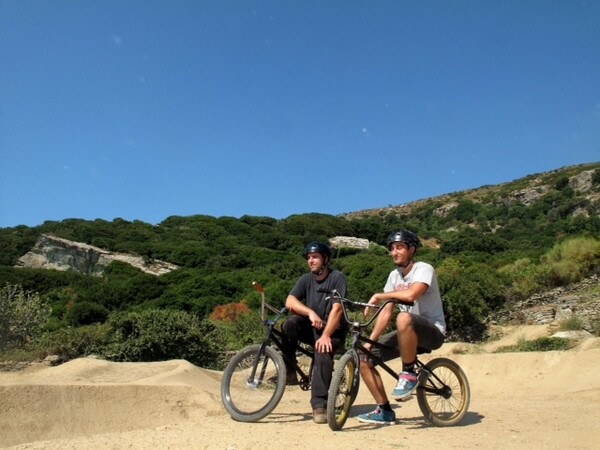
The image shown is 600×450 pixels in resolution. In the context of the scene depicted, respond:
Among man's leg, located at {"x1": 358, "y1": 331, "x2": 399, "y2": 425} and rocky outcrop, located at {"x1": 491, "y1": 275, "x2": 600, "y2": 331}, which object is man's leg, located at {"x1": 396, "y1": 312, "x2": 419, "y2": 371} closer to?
man's leg, located at {"x1": 358, "y1": 331, "x2": 399, "y2": 425}

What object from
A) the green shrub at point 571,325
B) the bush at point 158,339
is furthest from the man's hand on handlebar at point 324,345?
the green shrub at point 571,325

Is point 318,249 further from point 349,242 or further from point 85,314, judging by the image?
point 349,242

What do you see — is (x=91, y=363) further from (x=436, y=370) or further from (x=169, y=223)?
(x=169, y=223)

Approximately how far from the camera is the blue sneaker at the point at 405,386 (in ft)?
15.6

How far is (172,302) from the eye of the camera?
32.3 m

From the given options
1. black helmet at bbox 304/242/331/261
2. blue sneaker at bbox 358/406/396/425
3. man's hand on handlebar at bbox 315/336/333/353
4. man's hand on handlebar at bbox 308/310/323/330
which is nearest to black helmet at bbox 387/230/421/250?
black helmet at bbox 304/242/331/261

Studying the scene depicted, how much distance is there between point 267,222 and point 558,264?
49605mm

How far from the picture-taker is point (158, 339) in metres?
12.2

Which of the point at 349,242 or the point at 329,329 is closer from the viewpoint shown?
the point at 329,329

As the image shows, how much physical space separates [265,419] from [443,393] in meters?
1.78

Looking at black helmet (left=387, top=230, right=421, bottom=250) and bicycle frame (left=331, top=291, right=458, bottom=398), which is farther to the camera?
black helmet (left=387, top=230, right=421, bottom=250)

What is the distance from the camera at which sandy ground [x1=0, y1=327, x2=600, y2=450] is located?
14.5ft

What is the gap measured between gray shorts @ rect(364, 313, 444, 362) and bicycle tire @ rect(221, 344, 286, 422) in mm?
998

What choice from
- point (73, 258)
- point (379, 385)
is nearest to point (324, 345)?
point (379, 385)
